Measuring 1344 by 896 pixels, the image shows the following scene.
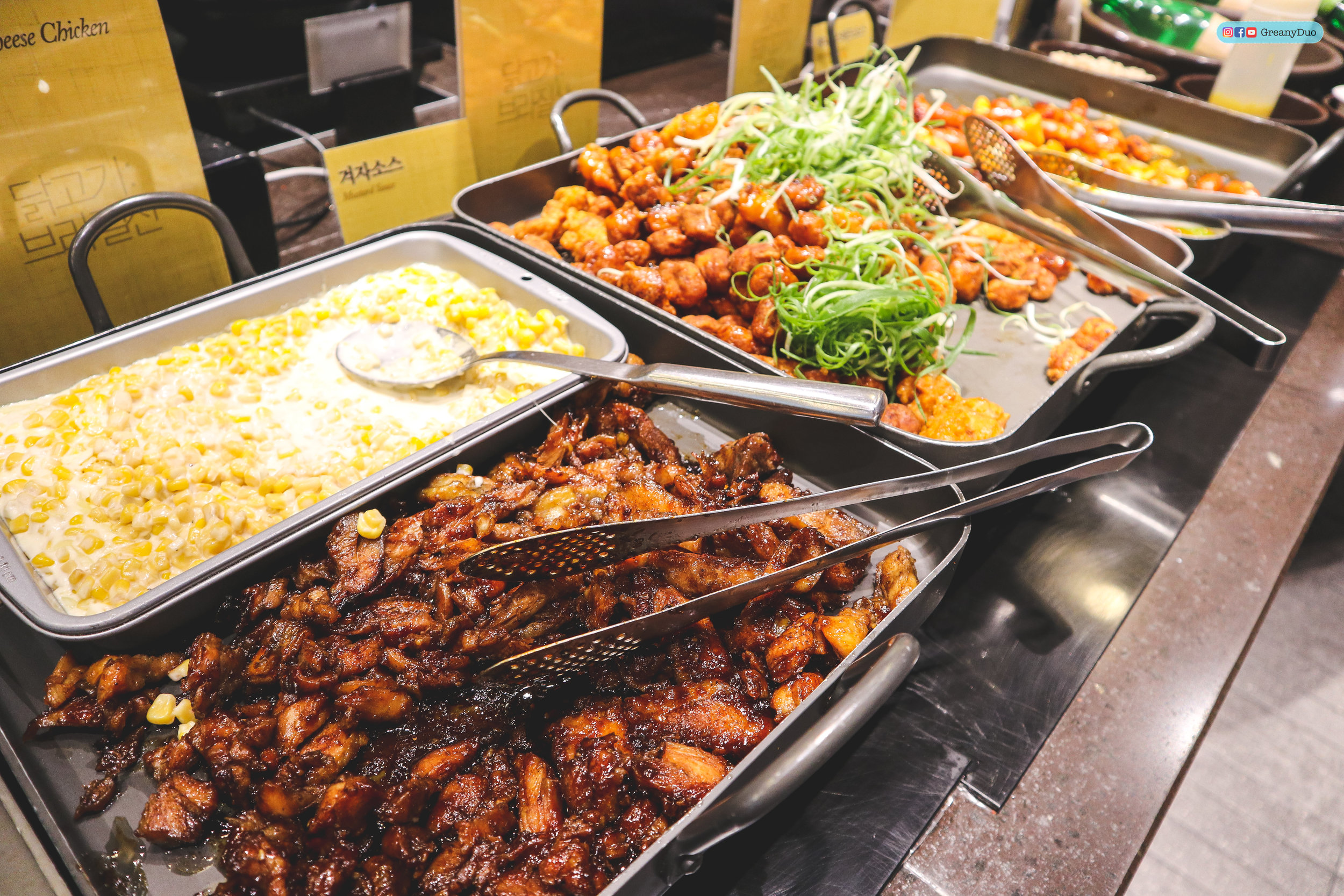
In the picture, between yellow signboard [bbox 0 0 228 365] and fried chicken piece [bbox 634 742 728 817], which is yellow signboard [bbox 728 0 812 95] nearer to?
yellow signboard [bbox 0 0 228 365]

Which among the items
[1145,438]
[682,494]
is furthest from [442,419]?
[1145,438]

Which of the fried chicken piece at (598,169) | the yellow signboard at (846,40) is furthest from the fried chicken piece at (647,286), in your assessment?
the yellow signboard at (846,40)

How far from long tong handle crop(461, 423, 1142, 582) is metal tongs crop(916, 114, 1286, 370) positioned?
1.90ft

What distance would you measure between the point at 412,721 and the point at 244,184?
1.76 metres

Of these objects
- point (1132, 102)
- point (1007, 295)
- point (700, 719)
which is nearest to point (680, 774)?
point (700, 719)

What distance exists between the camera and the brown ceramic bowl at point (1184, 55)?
4359 mm

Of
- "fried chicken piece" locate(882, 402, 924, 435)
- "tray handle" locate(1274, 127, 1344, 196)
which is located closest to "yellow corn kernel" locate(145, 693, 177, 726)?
"fried chicken piece" locate(882, 402, 924, 435)

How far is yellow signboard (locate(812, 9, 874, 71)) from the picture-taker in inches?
149

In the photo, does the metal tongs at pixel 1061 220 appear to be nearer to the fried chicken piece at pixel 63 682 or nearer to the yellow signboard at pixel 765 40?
the yellow signboard at pixel 765 40

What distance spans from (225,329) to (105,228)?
37 centimetres

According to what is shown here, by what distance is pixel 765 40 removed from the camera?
3.56 m

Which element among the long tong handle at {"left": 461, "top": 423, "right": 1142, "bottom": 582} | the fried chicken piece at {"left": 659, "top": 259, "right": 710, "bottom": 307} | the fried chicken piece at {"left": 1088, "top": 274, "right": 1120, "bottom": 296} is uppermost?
the long tong handle at {"left": 461, "top": 423, "right": 1142, "bottom": 582}

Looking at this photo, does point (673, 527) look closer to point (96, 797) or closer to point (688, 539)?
point (688, 539)

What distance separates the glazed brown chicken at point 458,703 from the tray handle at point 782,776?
186 mm
